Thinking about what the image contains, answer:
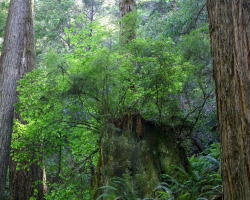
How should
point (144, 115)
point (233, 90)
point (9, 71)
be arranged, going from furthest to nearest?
point (9, 71) < point (144, 115) < point (233, 90)

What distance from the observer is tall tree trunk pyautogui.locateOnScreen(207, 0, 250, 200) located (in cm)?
170

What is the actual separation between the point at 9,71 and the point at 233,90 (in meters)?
7.31

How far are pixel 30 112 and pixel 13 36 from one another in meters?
3.73

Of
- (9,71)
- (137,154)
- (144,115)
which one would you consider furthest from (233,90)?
(9,71)

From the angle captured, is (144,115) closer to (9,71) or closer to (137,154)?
(137,154)

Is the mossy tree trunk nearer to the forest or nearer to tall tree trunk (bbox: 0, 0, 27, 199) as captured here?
the forest

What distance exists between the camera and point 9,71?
7.58 meters

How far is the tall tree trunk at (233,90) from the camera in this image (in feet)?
5.58

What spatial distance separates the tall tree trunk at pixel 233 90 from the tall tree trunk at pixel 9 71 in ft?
21.5

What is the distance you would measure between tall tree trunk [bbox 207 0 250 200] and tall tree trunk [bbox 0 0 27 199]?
6.57m

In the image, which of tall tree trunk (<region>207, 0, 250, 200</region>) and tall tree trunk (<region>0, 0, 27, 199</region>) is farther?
tall tree trunk (<region>0, 0, 27, 199</region>)

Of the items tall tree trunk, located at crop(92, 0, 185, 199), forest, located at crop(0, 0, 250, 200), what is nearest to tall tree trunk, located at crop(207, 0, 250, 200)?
forest, located at crop(0, 0, 250, 200)

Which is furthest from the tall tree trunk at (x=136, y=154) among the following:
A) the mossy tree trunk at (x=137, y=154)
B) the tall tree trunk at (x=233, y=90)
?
the tall tree trunk at (x=233, y=90)

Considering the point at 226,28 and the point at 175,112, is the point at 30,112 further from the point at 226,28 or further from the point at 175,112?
the point at 226,28
